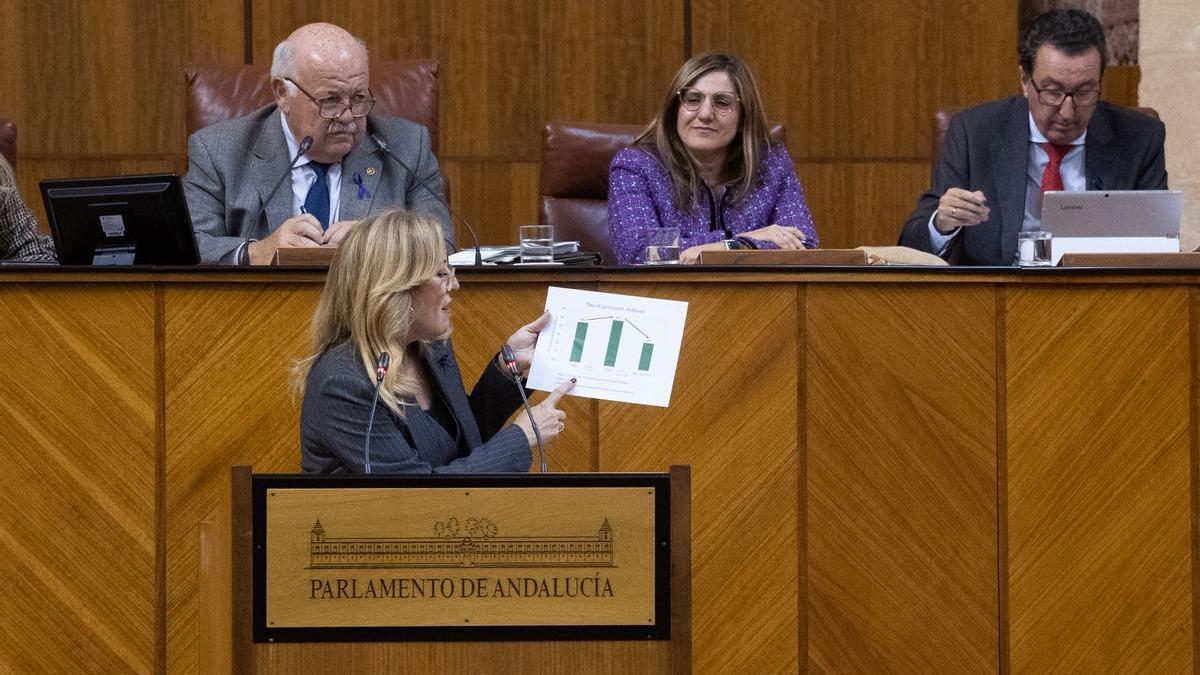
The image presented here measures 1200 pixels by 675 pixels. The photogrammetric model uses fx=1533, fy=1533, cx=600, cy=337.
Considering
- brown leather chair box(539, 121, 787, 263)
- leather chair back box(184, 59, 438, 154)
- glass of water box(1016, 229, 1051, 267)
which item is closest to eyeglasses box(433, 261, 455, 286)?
glass of water box(1016, 229, 1051, 267)

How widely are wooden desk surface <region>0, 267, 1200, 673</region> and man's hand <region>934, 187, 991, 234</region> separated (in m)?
0.62

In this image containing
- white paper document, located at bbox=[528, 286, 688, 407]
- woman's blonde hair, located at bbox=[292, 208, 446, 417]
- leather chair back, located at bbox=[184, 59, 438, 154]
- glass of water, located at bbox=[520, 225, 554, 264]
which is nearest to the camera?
woman's blonde hair, located at bbox=[292, 208, 446, 417]

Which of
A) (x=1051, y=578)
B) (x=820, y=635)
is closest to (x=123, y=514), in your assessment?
(x=820, y=635)

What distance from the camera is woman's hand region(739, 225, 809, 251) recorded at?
3.45m

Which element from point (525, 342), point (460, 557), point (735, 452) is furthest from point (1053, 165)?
point (460, 557)

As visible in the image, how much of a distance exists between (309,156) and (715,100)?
1.01m

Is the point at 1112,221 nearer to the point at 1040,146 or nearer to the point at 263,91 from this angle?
the point at 1040,146

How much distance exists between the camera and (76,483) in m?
2.82

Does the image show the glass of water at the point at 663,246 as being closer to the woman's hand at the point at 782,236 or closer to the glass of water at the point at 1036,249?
the woman's hand at the point at 782,236

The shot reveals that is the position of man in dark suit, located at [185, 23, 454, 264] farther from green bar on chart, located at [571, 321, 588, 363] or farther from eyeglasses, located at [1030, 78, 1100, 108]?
eyeglasses, located at [1030, 78, 1100, 108]

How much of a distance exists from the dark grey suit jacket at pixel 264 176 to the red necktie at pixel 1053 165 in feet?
Answer: 4.92

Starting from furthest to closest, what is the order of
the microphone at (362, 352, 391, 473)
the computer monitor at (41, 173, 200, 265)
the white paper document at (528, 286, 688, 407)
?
the computer monitor at (41, 173, 200, 265) < the white paper document at (528, 286, 688, 407) < the microphone at (362, 352, 391, 473)

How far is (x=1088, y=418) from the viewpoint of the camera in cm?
287

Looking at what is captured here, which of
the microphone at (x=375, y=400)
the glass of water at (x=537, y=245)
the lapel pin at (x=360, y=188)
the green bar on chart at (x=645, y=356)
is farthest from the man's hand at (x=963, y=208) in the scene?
the microphone at (x=375, y=400)
